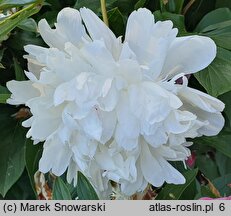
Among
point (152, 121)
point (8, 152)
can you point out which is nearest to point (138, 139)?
point (152, 121)

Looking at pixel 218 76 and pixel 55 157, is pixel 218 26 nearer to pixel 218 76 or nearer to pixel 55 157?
pixel 218 76

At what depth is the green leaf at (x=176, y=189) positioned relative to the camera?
41 cm

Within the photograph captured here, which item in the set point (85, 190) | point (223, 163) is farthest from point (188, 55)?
point (223, 163)

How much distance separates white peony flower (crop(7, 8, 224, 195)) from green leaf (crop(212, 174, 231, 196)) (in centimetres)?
16

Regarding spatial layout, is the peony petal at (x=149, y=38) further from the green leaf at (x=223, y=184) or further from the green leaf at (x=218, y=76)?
the green leaf at (x=223, y=184)

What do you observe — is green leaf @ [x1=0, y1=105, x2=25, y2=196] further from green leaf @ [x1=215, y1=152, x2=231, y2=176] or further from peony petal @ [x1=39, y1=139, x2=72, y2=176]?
green leaf @ [x1=215, y1=152, x2=231, y2=176]

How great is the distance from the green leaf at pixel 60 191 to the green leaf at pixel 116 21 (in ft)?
0.39

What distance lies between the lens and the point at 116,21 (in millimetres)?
391

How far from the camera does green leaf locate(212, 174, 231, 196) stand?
0.49m

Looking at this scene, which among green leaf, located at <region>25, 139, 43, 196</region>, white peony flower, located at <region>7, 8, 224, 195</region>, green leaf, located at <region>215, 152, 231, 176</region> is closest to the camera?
white peony flower, located at <region>7, 8, 224, 195</region>

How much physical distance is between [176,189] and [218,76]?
0.10 m

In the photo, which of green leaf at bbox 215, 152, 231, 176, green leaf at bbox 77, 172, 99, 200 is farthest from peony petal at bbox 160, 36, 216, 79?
green leaf at bbox 215, 152, 231, 176

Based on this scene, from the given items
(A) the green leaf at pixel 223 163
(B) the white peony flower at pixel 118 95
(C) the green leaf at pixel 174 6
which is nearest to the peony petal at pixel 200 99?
(B) the white peony flower at pixel 118 95

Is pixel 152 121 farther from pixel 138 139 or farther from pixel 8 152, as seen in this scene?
pixel 8 152
